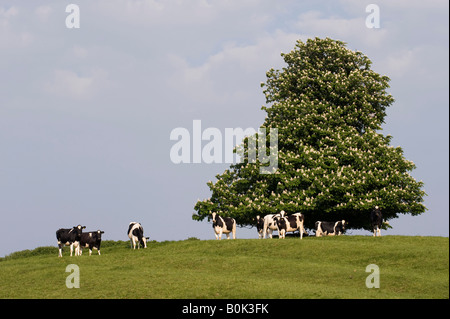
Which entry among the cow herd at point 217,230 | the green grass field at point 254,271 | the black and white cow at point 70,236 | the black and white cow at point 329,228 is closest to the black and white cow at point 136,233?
the cow herd at point 217,230

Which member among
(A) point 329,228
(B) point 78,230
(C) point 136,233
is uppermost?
(A) point 329,228

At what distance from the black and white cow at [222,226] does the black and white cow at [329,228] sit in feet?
23.3

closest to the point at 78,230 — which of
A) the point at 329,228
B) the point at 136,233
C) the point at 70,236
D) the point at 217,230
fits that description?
the point at 70,236

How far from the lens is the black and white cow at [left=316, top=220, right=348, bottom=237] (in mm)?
45844

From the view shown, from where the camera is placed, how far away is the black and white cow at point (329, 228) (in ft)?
150

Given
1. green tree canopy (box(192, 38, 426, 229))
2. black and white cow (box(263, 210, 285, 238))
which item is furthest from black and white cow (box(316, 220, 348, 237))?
black and white cow (box(263, 210, 285, 238))

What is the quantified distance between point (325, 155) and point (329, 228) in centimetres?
688

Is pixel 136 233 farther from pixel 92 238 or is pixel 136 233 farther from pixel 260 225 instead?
pixel 260 225

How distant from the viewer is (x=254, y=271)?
31.1 meters

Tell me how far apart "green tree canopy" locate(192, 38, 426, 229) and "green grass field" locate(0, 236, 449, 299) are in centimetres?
713

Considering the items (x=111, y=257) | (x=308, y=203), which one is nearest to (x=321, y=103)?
(x=308, y=203)

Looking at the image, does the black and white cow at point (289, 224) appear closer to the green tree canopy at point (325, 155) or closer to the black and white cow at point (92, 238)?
the green tree canopy at point (325, 155)

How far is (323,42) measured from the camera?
181 feet
